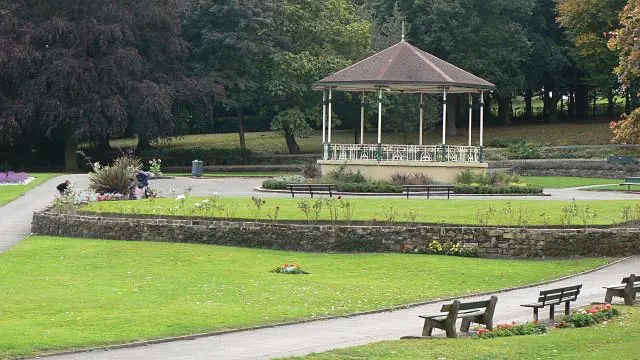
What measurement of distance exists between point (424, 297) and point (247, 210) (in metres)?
12.8

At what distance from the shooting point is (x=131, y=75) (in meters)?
67.1

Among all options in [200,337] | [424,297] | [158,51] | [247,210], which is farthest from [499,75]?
[200,337]

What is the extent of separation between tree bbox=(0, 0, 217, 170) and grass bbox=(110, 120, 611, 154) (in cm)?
1222

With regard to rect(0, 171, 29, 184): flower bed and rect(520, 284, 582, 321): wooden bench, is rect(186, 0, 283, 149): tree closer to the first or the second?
rect(0, 171, 29, 184): flower bed

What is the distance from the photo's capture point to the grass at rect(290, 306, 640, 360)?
1593cm

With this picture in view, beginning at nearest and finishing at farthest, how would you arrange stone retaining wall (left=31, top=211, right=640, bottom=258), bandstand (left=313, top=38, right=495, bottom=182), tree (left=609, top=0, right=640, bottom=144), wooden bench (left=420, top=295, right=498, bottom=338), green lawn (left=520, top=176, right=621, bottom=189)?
wooden bench (left=420, top=295, right=498, bottom=338) < tree (left=609, top=0, right=640, bottom=144) < stone retaining wall (left=31, top=211, right=640, bottom=258) < bandstand (left=313, top=38, right=495, bottom=182) < green lawn (left=520, top=176, right=621, bottom=189)

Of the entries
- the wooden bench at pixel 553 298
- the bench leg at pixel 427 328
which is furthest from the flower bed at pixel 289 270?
the bench leg at pixel 427 328

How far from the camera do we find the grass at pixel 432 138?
2982 inches

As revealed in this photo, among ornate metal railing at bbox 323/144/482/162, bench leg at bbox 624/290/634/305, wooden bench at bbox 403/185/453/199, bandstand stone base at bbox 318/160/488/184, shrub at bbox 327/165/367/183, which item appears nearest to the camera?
bench leg at bbox 624/290/634/305

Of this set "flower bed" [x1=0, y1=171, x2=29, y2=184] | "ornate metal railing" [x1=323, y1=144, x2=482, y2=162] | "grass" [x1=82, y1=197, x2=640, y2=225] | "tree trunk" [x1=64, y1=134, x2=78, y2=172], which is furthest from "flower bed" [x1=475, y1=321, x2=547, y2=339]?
"tree trunk" [x1=64, y1=134, x2=78, y2=172]

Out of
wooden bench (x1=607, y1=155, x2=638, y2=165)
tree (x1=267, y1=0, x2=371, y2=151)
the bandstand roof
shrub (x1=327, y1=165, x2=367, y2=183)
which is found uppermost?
tree (x1=267, y1=0, x2=371, y2=151)

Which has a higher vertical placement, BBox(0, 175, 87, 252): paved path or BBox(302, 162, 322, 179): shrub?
BBox(302, 162, 322, 179): shrub

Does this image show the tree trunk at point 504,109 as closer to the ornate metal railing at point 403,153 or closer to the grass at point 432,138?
the grass at point 432,138

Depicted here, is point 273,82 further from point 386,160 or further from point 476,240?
point 476,240
